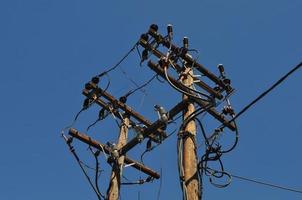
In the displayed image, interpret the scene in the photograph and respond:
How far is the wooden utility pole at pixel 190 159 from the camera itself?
23.8 feet

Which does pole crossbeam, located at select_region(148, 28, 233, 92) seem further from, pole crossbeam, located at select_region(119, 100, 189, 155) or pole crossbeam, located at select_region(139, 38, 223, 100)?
pole crossbeam, located at select_region(119, 100, 189, 155)

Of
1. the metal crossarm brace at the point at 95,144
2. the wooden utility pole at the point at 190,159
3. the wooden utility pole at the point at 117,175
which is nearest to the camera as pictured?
the wooden utility pole at the point at 190,159

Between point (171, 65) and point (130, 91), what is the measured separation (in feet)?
11.8

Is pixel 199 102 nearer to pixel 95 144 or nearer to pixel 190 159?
pixel 190 159

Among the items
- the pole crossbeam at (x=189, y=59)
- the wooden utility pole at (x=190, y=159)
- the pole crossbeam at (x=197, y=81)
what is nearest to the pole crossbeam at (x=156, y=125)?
the wooden utility pole at (x=190, y=159)

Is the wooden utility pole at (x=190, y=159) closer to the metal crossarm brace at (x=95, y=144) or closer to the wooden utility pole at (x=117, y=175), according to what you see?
the wooden utility pole at (x=117, y=175)

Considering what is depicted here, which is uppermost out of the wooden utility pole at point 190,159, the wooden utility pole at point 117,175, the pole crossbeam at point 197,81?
the pole crossbeam at point 197,81

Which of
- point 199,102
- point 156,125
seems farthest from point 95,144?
point 199,102

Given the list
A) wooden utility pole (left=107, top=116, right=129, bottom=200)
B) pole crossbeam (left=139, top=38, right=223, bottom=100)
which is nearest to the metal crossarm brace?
wooden utility pole (left=107, top=116, right=129, bottom=200)

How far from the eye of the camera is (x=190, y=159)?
25.1 feet

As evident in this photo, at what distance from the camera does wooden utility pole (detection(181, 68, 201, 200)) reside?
286 inches

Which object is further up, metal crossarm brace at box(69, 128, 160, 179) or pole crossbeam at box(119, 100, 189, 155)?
metal crossarm brace at box(69, 128, 160, 179)

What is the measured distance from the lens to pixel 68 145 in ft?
37.9

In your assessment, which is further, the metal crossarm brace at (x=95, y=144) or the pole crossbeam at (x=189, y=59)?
the metal crossarm brace at (x=95, y=144)
